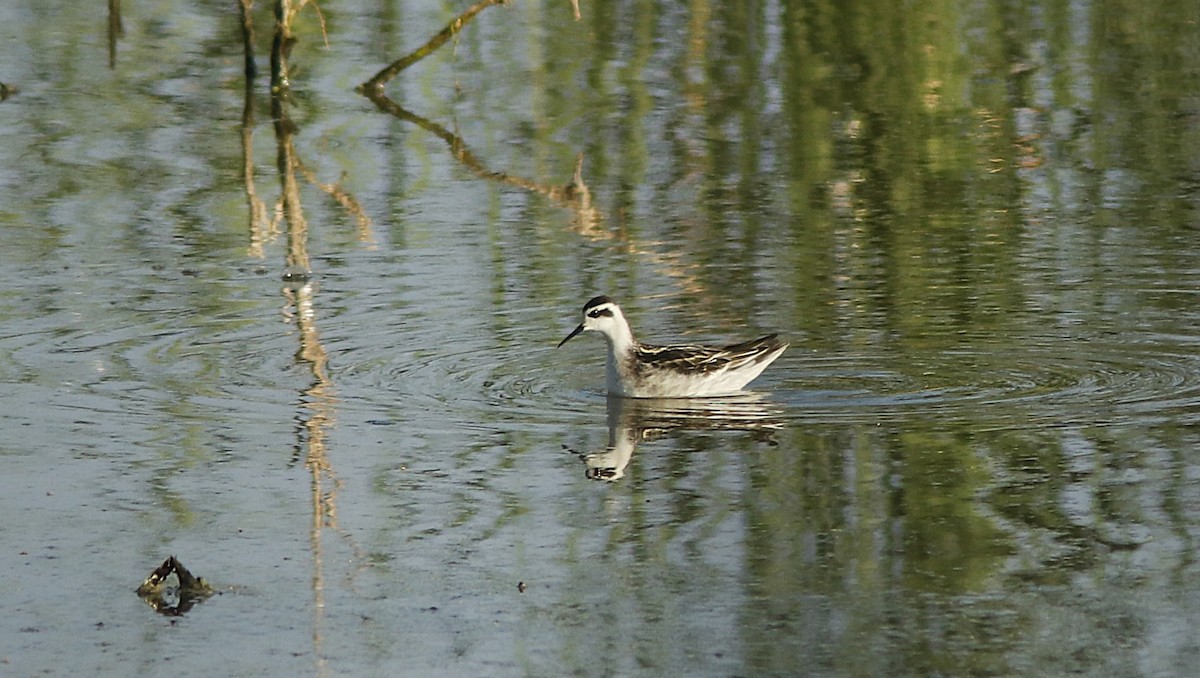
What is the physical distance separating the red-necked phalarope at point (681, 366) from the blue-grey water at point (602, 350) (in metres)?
0.18

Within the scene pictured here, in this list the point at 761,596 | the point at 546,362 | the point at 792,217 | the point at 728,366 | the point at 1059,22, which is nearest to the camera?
the point at 761,596

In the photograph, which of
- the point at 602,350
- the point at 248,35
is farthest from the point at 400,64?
the point at 602,350

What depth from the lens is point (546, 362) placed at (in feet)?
40.2

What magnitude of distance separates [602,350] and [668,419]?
1889 millimetres

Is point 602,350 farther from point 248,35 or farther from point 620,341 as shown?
point 248,35

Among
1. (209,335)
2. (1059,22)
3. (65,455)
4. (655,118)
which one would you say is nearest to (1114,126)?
(655,118)

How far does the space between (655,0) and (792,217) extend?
413 inches

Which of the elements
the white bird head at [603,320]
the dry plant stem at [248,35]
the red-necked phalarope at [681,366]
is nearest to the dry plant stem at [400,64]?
the dry plant stem at [248,35]

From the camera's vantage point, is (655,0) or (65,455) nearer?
(65,455)

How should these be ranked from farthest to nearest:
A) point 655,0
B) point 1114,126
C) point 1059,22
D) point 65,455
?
point 655,0, point 1059,22, point 1114,126, point 65,455

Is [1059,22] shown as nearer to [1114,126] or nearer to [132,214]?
[1114,126]

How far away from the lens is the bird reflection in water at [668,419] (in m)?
10.1

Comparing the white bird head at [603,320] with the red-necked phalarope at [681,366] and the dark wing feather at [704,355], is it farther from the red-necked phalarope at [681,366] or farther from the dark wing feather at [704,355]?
the dark wing feather at [704,355]

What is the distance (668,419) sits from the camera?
11.2 meters
